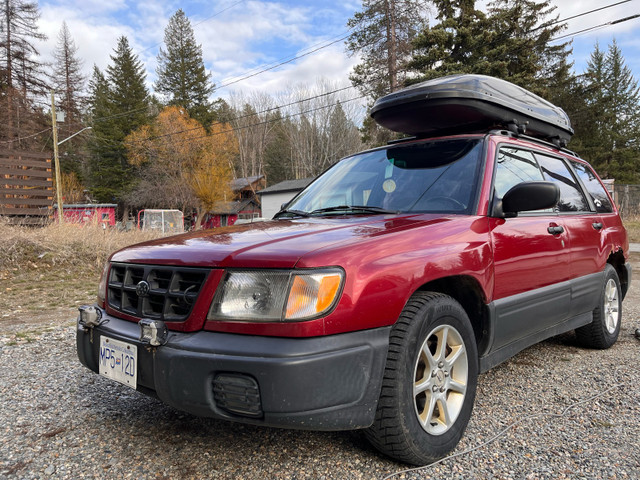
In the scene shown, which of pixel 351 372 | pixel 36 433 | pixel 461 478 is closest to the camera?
pixel 351 372

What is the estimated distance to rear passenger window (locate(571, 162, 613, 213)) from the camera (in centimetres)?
397

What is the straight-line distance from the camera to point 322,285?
1753 mm

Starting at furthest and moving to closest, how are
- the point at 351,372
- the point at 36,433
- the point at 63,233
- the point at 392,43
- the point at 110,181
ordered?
the point at 110,181 < the point at 392,43 < the point at 63,233 < the point at 36,433 < the point at 351,372

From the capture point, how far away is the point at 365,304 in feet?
5.91

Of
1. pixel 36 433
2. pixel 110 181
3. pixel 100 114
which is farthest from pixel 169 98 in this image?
pixel 36 433

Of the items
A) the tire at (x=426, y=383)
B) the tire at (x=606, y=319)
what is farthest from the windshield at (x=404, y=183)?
the tire at (x=606, y=319)

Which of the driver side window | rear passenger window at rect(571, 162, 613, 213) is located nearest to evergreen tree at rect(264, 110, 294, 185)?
rear passenger window at rect(571, 162, 613, 213)

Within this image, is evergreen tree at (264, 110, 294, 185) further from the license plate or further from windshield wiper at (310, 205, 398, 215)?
the license plate

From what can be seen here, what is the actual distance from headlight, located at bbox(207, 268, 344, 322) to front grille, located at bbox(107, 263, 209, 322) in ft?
0.48

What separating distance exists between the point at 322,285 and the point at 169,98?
49.7 m

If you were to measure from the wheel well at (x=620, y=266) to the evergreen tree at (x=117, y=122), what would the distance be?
146 ft

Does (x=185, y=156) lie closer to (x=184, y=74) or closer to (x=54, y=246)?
(x=184, y=74)

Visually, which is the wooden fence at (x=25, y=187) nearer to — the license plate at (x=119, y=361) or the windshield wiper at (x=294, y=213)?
the windshield wiper at (x=294, y=213)

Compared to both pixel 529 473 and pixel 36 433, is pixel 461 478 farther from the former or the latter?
pixel 36 433
